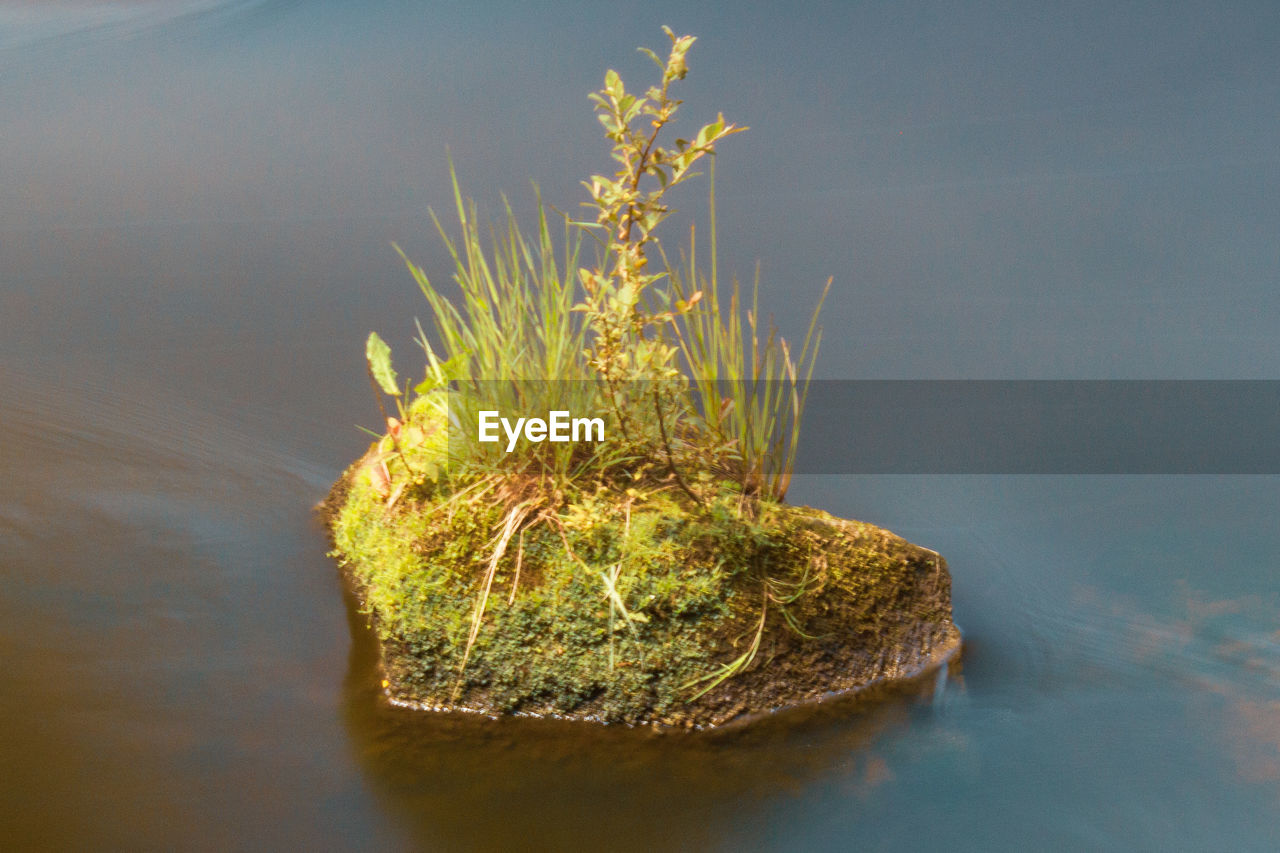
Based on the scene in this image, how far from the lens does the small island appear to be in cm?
237

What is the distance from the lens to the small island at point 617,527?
2.37m

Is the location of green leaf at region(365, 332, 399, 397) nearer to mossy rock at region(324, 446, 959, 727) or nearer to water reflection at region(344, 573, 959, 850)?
mossy rock at region(324, 446, 959, 727)

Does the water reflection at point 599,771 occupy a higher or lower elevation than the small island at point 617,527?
lower

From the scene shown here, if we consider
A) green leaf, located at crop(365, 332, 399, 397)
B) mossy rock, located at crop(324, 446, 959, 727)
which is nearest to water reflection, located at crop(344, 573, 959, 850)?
mossy rock, located at crop(324, 446, 959, 727)

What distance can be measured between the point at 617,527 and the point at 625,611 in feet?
0.68

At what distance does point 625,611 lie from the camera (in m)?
2.33

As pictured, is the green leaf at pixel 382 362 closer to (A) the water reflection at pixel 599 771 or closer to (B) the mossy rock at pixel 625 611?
(B) the mossy rock at pixel 625 611

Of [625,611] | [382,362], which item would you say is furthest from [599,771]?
[382,362]

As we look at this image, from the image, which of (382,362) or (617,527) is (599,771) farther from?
(382,362)

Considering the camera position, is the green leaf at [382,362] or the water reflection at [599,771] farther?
the green leaf at [382,362]

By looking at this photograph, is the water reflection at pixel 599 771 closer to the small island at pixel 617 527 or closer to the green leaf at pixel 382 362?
the small island at pixel 617 527

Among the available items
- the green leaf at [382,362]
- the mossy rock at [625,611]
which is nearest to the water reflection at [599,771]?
the mossy rock at [625,611]

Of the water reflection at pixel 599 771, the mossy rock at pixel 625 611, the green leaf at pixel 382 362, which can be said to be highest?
the green leaf at pixel 382 362

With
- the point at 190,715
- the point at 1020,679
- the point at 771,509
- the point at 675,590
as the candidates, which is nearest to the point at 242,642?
the point at 190,715
